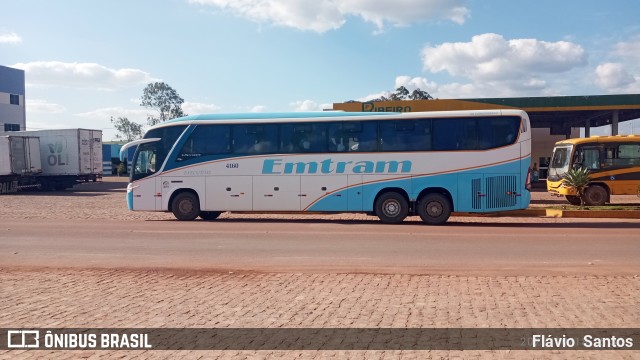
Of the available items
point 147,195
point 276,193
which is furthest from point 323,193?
point 147,195

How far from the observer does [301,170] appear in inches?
711

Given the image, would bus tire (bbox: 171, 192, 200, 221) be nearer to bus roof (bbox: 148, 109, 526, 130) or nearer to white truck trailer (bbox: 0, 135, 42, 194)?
bus roof (bbox: 148, 109, 526, 130)

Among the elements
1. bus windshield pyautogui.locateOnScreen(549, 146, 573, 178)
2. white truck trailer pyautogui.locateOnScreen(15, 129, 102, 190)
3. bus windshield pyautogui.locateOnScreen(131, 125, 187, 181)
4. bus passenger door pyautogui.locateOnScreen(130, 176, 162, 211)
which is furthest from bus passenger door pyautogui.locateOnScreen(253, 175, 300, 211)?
white truck trailer pyautogui.locateOnScreen(15, 129, 102, 190)

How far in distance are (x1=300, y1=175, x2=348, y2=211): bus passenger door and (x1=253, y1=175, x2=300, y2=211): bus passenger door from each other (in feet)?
0.74

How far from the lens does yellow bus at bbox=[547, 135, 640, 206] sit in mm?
22766

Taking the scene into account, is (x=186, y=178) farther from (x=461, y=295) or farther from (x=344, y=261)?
(x=461, y=295)

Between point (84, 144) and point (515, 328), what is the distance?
35.6m

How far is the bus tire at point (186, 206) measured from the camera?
1872cm

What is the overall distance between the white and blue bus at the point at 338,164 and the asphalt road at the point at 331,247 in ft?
2.92

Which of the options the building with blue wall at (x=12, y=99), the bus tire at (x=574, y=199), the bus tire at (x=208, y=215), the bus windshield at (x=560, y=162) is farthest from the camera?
the building with blue wall at (x=12, y=99)

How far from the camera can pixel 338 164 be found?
58.4 feet

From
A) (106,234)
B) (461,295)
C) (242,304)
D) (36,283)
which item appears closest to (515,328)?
(461,295)

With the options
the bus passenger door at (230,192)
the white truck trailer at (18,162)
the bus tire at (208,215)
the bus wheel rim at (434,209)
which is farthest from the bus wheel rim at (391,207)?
the white truck trailer at (18,162)

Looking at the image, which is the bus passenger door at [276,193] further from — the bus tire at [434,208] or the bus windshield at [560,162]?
the bus windshield at [560,162]
